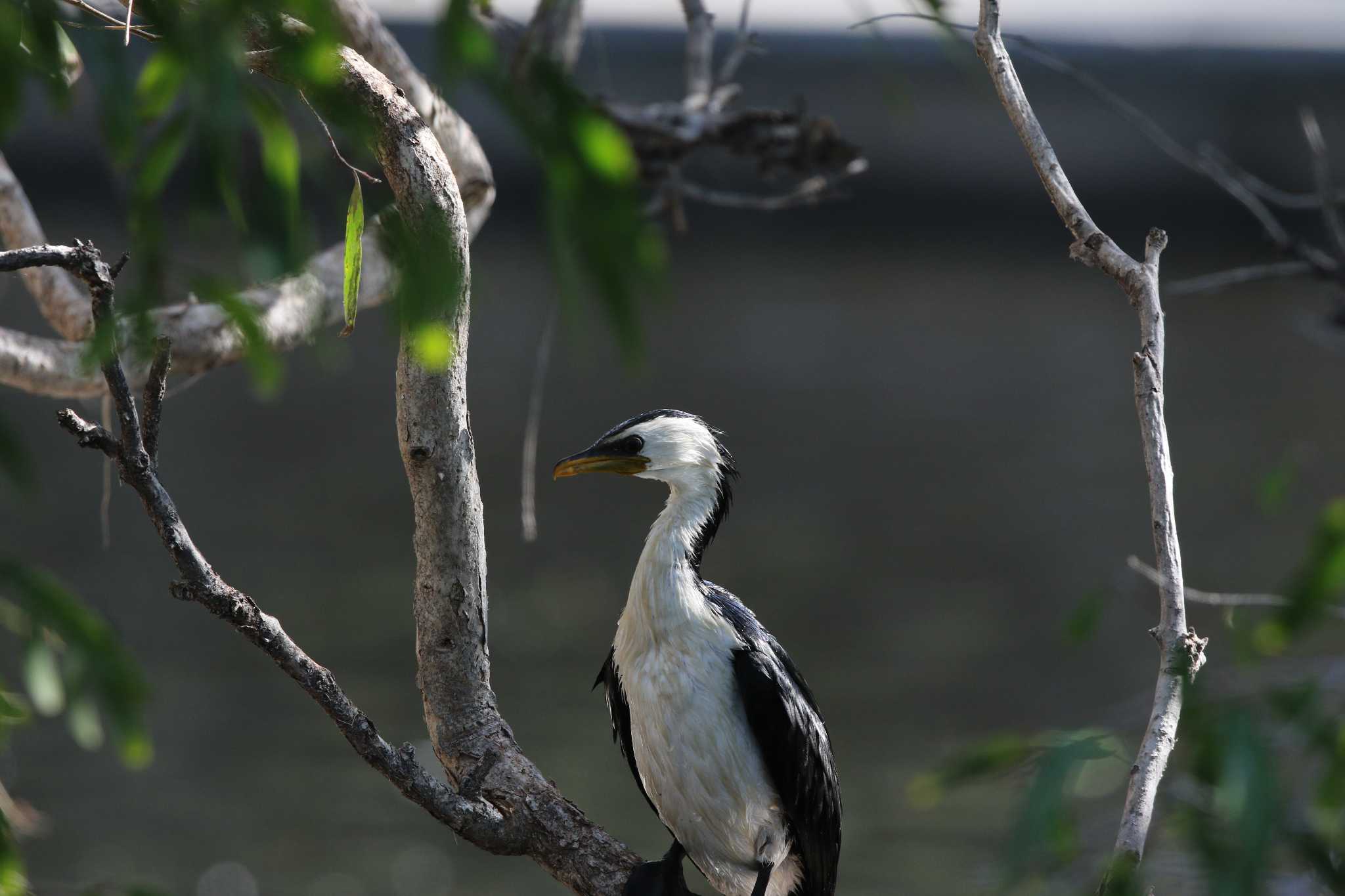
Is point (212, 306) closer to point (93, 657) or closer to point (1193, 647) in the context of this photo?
point (93, 657)

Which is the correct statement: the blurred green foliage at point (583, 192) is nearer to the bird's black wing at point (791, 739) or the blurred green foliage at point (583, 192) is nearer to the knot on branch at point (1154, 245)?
the knot on branch at point (1154, 245)

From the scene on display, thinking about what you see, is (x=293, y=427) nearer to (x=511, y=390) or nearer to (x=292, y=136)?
(x=511, y=390)

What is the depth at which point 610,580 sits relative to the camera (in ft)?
15.9

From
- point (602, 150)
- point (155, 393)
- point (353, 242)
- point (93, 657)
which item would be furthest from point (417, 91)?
point (602, 150)

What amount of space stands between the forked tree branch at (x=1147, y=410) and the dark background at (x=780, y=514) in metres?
3.02

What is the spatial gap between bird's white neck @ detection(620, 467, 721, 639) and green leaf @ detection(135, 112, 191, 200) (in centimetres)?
89

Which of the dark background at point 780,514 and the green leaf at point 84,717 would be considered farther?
the dark background at point 780,514

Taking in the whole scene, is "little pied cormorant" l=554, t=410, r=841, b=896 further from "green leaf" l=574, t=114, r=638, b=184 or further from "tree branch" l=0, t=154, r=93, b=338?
"green leaf" l=574, t=114, r=638, b=184

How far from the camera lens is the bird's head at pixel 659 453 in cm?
155

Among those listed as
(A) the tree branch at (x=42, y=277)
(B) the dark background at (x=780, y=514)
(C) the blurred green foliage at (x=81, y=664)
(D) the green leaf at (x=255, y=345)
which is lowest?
(B) the dark background at (x=780, y=514)

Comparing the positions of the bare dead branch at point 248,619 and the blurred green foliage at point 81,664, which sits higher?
the blurred green foliage at point 81,664

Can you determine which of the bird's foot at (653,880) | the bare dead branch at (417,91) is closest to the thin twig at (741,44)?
the bare dead branch at (417,91)

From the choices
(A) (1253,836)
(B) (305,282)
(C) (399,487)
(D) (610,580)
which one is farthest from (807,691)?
(C) (399,487)

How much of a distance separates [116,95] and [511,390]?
4.18m
